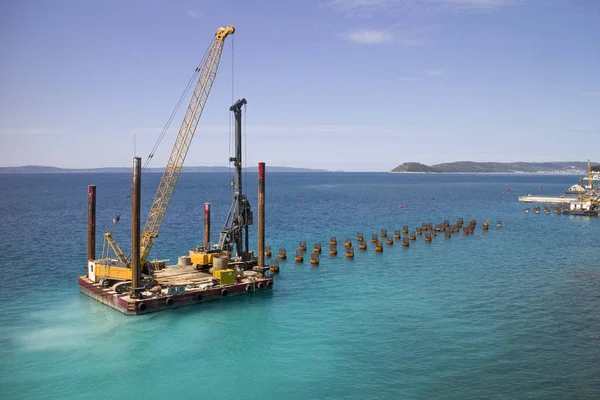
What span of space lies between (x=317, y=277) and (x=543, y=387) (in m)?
28.6

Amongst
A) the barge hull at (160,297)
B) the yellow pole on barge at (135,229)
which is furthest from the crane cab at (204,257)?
the yellow pole on barge at (135,229)

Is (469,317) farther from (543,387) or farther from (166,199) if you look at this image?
(166,199)

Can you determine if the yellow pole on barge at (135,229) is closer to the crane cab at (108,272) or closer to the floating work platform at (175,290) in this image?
the floating work platform at (175,290)

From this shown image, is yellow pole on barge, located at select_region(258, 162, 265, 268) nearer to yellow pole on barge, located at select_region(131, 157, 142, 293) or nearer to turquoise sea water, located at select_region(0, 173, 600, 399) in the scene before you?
turquoise sea water, located at select_region(0, 173, 600, 399)

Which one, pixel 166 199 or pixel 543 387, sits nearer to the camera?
pixel 543 387

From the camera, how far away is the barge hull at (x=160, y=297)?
38.6 meters

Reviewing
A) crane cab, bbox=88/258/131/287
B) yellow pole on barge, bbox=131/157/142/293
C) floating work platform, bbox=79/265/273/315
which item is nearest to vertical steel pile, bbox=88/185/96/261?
crane cab, bbox=88/258/131/287

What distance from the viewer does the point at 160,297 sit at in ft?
130

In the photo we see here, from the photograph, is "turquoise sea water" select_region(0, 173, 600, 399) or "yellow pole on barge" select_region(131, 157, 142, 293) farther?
"yellow pole on barge" select_region(131, 157, 142, 293)

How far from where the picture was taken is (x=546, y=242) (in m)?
76.9

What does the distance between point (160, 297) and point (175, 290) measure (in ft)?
4.51

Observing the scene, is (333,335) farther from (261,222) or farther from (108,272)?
(108,272)

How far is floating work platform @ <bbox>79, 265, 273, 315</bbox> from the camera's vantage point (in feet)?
128

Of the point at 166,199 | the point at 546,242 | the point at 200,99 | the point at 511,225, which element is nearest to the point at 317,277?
the point at 166,199
